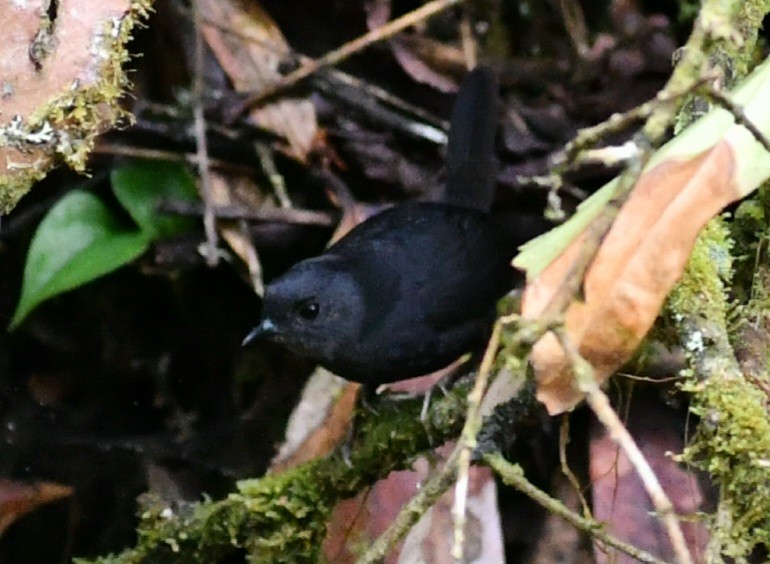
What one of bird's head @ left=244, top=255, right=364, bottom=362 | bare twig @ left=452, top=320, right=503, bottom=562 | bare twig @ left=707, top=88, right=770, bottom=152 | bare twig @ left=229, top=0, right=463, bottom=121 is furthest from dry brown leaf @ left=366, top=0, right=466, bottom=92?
bare twig @ left=452, top=320, right=503, bottom=562

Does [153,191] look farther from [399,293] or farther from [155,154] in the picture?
[399,293]

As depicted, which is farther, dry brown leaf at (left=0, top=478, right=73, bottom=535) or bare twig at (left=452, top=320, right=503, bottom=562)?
dry brown leaf at (left=0, top=478, right=73, bottom=535)

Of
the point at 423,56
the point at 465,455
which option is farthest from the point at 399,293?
the point at 465,455

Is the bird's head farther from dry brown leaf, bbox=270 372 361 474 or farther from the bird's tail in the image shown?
the bird's tail

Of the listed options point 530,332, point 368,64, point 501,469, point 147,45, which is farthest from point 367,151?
point 530,332

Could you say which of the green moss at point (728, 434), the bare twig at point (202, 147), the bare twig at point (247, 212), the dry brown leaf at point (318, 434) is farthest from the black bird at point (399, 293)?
the green moss at point (728, 434)

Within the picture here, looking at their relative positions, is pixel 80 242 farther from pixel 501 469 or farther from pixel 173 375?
pixel 501 469

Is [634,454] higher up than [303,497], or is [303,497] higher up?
[634,454]
